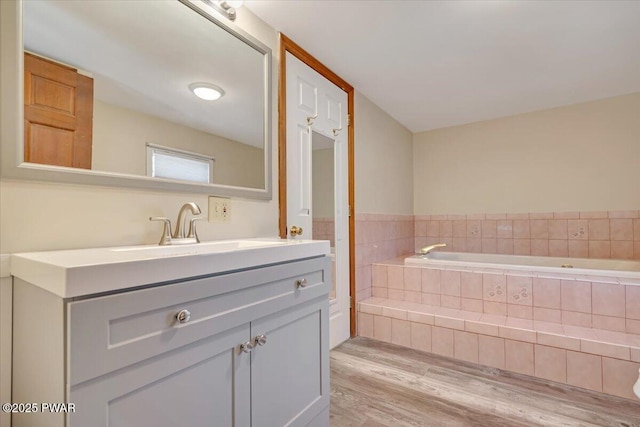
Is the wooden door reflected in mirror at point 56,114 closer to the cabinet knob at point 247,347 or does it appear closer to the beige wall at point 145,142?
the beige wall at point 145,142

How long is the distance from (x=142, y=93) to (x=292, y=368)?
1208mm

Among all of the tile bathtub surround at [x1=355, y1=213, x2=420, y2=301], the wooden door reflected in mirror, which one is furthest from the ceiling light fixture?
the tile bathtub surround at [x1=355, y1=213, x2=420, y2=301]

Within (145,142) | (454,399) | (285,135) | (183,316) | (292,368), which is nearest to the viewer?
(183,316)

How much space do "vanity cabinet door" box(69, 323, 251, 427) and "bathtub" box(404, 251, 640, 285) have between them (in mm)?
2112

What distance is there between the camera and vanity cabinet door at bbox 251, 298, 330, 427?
0.98m

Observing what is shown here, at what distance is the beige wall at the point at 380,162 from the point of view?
2729 mm

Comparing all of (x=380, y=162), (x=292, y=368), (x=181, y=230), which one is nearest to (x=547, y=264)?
(x=380, y=162)

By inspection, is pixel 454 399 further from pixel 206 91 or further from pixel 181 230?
pixel 206 91

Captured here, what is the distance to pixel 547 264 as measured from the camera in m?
2.93

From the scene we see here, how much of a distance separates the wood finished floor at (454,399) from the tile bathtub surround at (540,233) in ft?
5.48

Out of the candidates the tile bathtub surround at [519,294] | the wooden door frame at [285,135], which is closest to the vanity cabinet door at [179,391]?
the wooden door frame at [285,135]

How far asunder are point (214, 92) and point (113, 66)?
443 mm

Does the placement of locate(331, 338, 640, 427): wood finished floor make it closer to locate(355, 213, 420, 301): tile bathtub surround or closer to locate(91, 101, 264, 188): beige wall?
locate(355, 213, 420, 301): tile bathtub surround

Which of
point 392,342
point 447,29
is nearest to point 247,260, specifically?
point 447,29
